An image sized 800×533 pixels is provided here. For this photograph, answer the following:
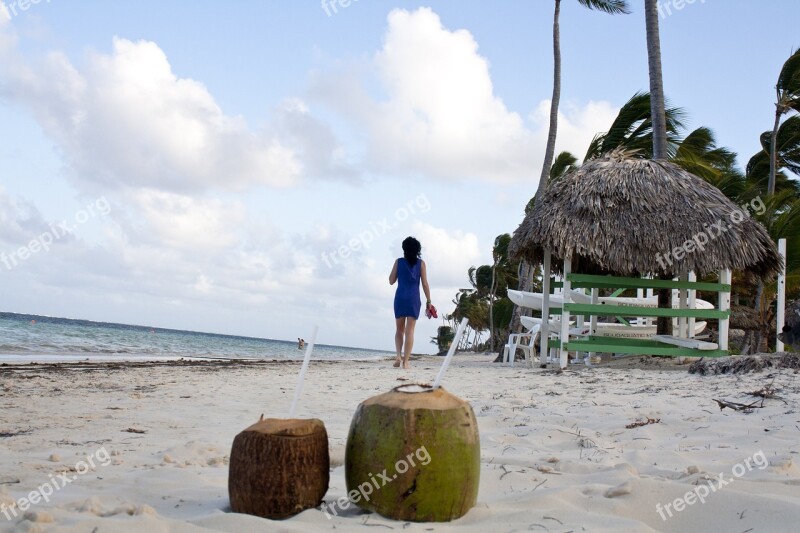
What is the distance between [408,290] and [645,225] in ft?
12.2

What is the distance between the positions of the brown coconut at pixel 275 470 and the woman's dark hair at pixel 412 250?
268 inches

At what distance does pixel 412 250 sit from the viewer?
29.5ft

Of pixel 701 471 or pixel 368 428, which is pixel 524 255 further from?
pixel 368 428

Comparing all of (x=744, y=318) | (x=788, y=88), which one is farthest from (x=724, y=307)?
(x=788, y=88)

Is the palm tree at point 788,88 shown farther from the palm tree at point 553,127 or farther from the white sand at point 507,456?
the white sand at point 507,456

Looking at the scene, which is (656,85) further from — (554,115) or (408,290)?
(408,290)

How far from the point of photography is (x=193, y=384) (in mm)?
7680

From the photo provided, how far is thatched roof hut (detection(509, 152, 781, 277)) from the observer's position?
31.7 ft

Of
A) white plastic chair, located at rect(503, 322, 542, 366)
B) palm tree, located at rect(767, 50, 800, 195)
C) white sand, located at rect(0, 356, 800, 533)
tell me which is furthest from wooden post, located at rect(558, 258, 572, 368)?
palm tree, located at rect(767, 50, 800, 195)

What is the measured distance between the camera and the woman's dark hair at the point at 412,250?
8.98 meters

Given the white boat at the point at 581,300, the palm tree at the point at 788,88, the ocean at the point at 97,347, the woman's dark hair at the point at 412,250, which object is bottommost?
the ocean at the point at 97,347

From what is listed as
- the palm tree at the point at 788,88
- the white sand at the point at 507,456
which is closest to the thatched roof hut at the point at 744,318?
the palm tree at the point at 788,88

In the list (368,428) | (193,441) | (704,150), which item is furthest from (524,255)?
(704,150)

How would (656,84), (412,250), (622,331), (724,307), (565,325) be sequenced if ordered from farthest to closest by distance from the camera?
(656,84)
(622,331)
(724,307)
(565,325)
(412,250)
